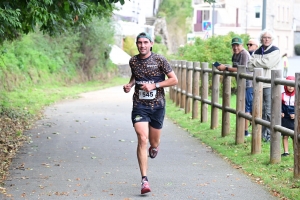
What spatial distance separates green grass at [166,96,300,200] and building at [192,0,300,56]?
61.0m

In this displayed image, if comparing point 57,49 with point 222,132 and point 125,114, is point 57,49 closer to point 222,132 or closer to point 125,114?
point 125,114

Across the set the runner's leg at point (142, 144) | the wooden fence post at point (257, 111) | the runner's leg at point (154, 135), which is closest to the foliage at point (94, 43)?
the wooden fence post at point (257, 111)

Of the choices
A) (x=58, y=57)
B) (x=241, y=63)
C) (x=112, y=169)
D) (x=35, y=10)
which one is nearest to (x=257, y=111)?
(x=241, y=63)

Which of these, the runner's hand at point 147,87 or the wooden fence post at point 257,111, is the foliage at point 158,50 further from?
the runner's hand at point 147,87

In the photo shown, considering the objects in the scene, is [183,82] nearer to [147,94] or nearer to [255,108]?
[255,108]

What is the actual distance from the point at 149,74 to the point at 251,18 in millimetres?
70939

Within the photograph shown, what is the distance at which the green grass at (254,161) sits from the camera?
896 cm

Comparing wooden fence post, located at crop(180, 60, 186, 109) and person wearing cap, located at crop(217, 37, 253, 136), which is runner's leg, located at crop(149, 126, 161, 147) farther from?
wooden fence post, located at crop(180, 60, 186, 109)

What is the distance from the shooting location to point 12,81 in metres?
26.8

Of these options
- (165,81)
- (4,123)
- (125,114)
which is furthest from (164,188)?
(125,114)

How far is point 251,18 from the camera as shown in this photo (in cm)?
7875

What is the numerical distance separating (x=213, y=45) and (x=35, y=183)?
622 inches

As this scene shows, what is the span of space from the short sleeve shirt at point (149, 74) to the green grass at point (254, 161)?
1699mm

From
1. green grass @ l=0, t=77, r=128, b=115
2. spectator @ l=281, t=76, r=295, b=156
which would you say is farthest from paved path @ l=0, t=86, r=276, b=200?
green grass @ l=0, t=77, r=128, b=115
